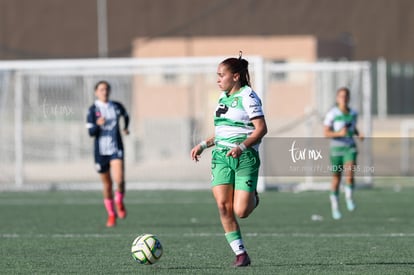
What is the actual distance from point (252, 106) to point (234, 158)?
531 millimetres

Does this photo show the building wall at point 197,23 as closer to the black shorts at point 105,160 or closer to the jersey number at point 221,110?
the black shorts at point 105,160

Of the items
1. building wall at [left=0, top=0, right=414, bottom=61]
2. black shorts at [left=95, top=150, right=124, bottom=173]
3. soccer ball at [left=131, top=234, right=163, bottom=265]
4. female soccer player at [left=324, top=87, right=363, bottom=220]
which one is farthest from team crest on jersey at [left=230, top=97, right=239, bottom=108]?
Answer: building wall at [left=0, top=0, right=414, bottom=61]

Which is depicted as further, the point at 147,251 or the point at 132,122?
the point at 132,122

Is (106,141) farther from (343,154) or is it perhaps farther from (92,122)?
(343,154)

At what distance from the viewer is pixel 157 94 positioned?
30.2 meters

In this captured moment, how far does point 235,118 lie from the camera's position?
34.3ft

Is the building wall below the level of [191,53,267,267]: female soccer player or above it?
above

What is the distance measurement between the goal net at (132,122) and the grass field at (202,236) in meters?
3.18

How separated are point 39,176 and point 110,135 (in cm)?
1102

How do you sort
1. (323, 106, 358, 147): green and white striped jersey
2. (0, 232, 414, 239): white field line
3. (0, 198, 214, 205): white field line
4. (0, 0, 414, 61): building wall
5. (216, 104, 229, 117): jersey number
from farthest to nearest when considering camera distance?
(0, 0, 414, 61): building wall → (0, 198, 214, 205): white field line → (323, 106, 358, 147): green and white striped jersey → (0, 232, 414, 239): white field line → (216, 104, 229, 117): jersey number

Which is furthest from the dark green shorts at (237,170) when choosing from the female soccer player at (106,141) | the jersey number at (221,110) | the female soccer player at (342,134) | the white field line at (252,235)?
the female soccer player at (342,134)

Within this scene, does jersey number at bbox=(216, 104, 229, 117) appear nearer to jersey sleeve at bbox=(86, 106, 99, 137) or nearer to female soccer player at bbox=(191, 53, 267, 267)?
female soccer player at bbox=(191, 53, 267, 267)

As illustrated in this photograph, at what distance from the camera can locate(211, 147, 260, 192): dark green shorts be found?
10406mm

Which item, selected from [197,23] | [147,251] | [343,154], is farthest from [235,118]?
[197,23]
